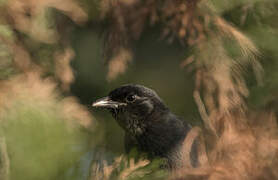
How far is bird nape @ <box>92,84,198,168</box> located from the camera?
7.52ft

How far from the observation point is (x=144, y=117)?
8.71 ft

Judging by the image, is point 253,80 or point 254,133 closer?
point 254,133

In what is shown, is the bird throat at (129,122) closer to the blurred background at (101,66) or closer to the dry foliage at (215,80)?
the blurred background at (101,66)

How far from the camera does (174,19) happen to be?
5.14 ft

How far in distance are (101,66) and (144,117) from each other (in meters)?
0.76

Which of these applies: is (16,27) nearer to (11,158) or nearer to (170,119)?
(11,158)

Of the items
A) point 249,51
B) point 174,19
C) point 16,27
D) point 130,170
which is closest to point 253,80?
point 249,51

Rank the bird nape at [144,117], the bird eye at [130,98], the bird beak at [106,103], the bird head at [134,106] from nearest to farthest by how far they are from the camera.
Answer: the bird beak at [106,103] → the bird nape at [144,117] → the bird head at [134,106] → the bird eye at [130,98]

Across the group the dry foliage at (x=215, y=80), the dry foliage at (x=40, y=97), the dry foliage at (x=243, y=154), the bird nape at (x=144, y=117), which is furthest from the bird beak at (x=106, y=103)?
the dry foliage at (x=40, y=97)

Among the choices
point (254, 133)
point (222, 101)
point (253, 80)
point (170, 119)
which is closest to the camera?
point (254, 133)

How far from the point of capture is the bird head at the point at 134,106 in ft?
8.04

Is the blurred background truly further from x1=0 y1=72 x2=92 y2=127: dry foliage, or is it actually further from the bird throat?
the bird throat

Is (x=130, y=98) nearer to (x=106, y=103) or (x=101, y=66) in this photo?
(x=106, y=103)

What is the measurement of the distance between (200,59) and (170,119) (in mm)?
1144
